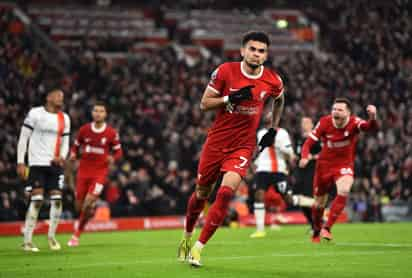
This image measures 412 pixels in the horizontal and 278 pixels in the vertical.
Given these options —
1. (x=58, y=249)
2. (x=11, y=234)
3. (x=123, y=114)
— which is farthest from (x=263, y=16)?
(x=58, y=249)

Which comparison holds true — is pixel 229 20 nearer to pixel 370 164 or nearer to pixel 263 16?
pixel 263 16

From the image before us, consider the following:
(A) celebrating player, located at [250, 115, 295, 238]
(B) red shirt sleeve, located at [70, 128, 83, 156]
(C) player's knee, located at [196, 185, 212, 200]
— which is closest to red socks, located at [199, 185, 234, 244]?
(C) player's knee, located at [196, 185, 212, 200]

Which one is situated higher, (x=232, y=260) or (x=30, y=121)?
(x=30, y=121)

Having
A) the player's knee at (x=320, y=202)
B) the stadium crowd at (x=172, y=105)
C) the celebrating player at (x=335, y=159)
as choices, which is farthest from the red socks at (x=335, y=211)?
the stadium crowd at (x=172, y=105)

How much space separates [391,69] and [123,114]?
13897 mm

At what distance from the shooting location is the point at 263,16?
4703cm

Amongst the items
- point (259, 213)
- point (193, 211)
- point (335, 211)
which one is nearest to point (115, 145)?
point (259, 213)

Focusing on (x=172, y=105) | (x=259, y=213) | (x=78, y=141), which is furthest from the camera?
(x=172, y=105)

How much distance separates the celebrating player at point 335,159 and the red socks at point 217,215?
17.4ft

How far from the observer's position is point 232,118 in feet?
35.6

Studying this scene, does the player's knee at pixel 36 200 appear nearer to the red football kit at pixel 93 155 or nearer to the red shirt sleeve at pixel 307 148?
the red football kit at pixel 93 155

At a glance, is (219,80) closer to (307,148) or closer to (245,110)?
(245,110)

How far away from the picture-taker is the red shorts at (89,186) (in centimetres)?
1705

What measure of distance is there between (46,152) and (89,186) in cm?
240
